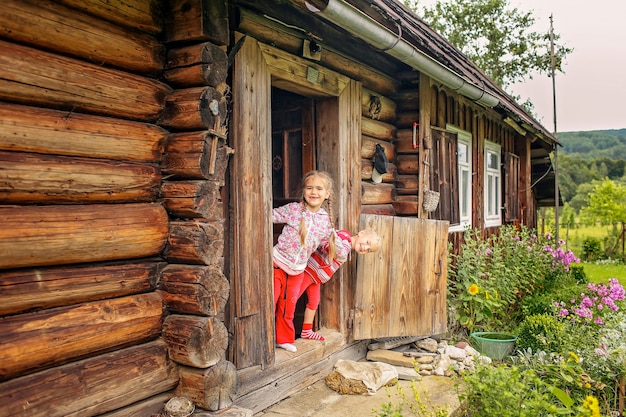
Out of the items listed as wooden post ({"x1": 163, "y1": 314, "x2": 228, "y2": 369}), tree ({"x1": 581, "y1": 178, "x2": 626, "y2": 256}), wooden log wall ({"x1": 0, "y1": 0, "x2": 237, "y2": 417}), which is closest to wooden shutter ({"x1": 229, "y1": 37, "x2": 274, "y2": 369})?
wooden log wall ({"x1": 0, "y1": 0, "x2": 237, "y2": 417})

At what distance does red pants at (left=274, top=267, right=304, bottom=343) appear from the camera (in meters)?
4.57

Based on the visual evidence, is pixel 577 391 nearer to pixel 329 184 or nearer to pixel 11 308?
pixel 329 184

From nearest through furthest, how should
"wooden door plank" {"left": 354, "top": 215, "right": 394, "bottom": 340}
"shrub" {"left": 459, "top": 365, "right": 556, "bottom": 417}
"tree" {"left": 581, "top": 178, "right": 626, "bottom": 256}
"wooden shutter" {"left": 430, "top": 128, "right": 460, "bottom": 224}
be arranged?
"shrub" {"left": 459, "top": 365, "right": 556, "bottom": 417}, "wooden door plank" {"left": 354, "top": 215, "right": 394, "bottom": 340}, "wooden shutter" {"left": 430, "top": 128, "right": 460, "bottom": 224}, "tree" {"left": 581, "top": 178, "right": 626, "bottom": 256}

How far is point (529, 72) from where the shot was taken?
22578 millimetres

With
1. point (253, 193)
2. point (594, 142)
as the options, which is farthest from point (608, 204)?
point (594, 142)

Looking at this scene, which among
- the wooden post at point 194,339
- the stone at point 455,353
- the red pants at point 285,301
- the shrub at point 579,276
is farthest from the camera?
the shrub at point 579,276

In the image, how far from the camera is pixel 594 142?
84.1 metres

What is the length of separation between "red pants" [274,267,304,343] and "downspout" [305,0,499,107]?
6.92 feet

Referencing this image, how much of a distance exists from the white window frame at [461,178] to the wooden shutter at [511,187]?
2436mm

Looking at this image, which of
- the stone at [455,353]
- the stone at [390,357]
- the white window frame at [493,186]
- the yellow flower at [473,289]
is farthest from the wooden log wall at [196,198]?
the white window frame at [493,186]

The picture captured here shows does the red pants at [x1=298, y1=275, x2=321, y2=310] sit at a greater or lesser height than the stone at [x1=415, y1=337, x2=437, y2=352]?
greater

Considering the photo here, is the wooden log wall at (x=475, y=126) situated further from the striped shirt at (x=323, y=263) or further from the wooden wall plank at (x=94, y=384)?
the wooden wall plank at (x=94, y=384)

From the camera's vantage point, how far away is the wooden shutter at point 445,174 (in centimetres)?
701

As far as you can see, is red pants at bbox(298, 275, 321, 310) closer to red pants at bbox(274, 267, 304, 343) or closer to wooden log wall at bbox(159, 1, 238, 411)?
red pants at bbox(274, 267, 304, 343)
